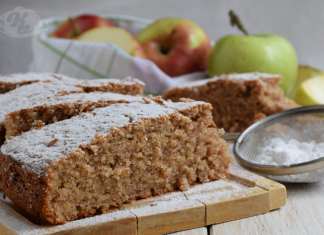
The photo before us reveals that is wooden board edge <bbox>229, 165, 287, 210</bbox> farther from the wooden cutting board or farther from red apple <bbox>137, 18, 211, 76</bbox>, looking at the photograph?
red apple <bbox>137, 18, 211, 76</bbox>

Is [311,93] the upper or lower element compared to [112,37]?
lower

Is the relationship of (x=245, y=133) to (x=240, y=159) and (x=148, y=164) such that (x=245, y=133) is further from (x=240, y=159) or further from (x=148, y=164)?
(x=148, y=164)

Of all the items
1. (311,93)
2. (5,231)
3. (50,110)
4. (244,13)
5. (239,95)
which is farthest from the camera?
(244,13)

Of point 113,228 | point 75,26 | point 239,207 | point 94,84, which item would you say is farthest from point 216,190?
point 75,26

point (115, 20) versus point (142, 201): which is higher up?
point (115, 20)

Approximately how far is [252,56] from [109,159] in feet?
6.81

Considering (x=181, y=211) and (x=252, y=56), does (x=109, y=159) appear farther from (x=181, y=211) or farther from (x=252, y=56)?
(x=252, y=56)

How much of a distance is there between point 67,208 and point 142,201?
34 cm

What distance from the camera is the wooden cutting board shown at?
266 cm

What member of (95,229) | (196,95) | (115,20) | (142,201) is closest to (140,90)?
(196,95)

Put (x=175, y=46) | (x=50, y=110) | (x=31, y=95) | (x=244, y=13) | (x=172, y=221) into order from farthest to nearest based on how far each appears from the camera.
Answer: (x=244, y=13), (x=175, y=46), (x=31, y=95), (x=50, y=110), (x=172, y=221)

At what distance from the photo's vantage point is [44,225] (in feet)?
8.80

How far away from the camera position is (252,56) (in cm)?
466

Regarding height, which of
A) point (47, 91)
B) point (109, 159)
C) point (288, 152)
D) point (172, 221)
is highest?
point (47, 91)
